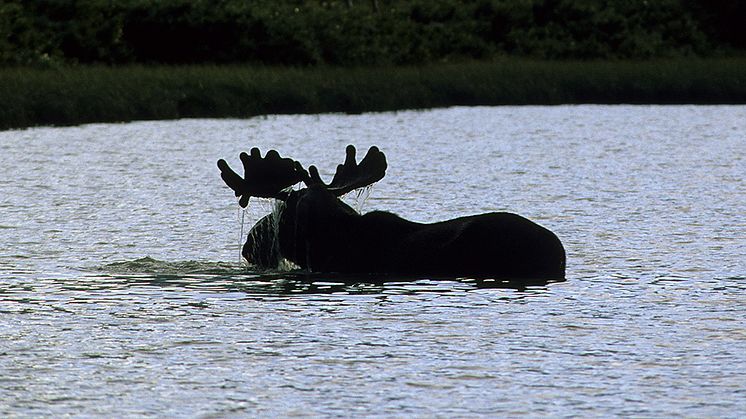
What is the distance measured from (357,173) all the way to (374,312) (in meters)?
2.37

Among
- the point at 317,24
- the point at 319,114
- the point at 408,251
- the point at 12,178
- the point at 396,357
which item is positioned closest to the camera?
the point at 396,357

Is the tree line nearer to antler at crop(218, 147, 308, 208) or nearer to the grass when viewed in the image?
the grass

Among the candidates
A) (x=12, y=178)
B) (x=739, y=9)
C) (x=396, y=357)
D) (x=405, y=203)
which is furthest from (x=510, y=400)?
(x=739, y=9)

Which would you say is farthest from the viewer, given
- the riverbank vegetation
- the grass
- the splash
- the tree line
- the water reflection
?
the tree line

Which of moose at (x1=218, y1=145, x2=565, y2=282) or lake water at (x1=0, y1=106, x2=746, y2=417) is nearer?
lake water at (x1=0, y1=106, x2=746, y2=417)

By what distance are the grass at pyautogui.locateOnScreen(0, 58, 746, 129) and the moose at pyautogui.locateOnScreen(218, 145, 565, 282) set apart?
65.7 feet

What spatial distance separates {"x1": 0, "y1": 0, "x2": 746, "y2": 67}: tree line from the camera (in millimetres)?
43344

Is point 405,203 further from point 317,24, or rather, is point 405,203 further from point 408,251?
point 317,24

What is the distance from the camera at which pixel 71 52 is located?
43.4 metres

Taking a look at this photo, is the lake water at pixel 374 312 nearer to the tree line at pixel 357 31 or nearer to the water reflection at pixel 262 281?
the water reflection at pixel 262 281

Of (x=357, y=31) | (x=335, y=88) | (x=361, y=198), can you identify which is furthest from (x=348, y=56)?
(x=361, y=198)

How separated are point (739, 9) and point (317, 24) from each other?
53.2ft

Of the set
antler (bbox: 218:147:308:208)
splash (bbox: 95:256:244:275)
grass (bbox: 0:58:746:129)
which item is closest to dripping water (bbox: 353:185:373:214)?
antler (bbox: 218:147:308:208)

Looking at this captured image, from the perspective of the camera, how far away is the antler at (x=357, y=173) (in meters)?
13.2
